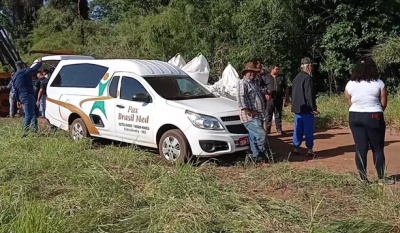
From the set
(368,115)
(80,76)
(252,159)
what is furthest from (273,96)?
(368,115)

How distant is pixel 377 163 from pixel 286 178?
118cm

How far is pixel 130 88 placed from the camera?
840cm

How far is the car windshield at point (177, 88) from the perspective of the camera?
26.6ft

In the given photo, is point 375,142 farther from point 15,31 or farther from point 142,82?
point 15,31

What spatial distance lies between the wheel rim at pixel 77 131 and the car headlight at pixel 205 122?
2.82 metres

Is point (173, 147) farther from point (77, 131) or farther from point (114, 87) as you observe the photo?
point (77, 131)

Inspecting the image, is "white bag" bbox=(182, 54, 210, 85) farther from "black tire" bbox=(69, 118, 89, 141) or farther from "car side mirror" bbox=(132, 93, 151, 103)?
"car side mirror" bbox=(132, 93, 151, 103)

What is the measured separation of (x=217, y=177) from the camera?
6352 mm

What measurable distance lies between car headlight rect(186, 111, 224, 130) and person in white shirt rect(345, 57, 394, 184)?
2.13m

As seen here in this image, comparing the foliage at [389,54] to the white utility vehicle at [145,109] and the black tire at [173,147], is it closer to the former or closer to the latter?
the white utility vehicle at [145,109]

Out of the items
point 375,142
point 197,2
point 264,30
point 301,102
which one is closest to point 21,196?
point 375,142

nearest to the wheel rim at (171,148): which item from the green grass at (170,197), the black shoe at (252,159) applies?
the green grass at (170,197)

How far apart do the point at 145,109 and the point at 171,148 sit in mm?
873

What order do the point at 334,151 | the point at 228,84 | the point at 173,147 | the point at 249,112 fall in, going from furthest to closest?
1. the point at 228,84
2. the point at 334,151
3. the point at 173,147
4. the point at 249,112
